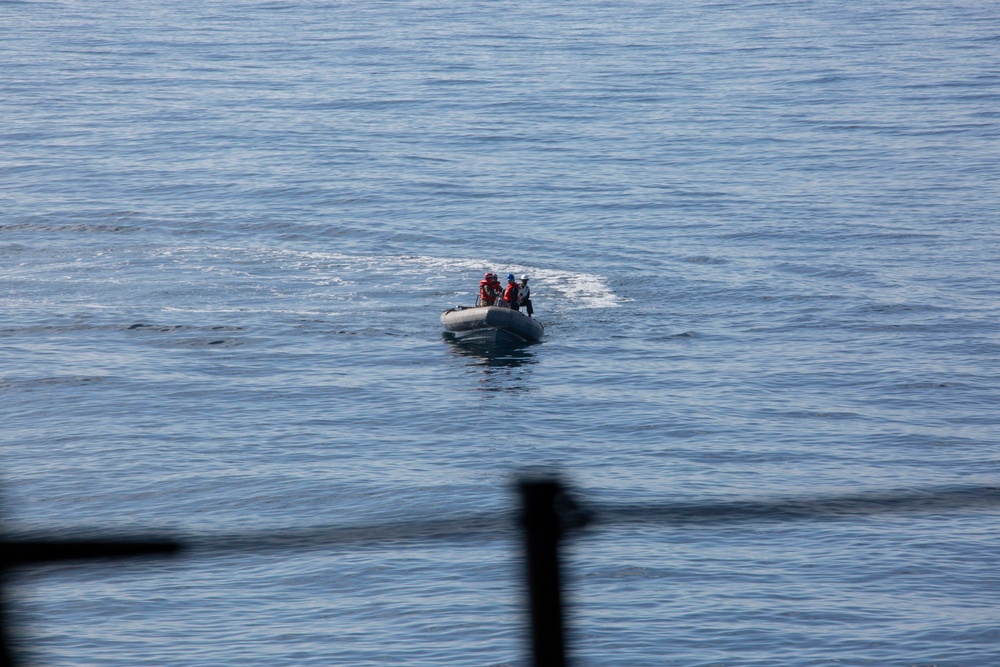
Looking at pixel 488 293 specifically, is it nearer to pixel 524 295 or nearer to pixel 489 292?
pixel 489 292

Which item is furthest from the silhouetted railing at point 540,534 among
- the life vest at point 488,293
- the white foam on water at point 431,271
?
the white foam on water at point 431,271

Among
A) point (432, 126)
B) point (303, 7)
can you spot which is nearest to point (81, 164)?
point (432, 126)

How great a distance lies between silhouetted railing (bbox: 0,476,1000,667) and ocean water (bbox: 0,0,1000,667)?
5 cm

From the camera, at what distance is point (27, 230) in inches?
2063

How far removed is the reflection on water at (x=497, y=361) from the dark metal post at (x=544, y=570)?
30.6 m

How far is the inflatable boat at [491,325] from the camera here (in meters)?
34.5

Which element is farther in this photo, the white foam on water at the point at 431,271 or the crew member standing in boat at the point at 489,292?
the white foam on water at the point at 431,271

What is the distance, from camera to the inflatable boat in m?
34.5

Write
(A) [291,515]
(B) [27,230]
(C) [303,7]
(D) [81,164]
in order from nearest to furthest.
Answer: (A) [291,515], (B) [27,230], (D) [81,164], (C) [303,7]

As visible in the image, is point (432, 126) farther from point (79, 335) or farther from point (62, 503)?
point (62, 503)

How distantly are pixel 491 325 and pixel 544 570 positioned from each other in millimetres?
32258

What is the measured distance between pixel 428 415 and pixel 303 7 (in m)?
102

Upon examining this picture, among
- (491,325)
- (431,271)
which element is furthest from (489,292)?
(431,271)

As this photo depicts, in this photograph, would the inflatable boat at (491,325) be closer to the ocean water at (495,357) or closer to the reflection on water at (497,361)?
the reflection on water at (497,361)
